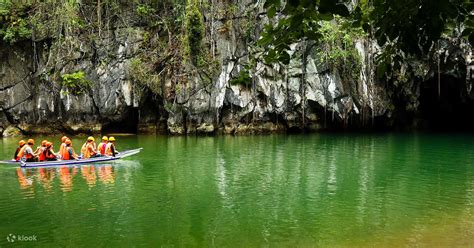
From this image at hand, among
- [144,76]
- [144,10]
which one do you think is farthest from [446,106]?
[144,10]

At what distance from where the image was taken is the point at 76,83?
29.0m

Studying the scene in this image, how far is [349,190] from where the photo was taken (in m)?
10.9

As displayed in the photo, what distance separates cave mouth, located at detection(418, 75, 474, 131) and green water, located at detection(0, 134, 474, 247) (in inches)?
539

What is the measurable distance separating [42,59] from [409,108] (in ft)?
79.8

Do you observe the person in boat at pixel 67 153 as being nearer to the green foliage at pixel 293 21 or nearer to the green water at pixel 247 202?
the green water at pixel 247 202

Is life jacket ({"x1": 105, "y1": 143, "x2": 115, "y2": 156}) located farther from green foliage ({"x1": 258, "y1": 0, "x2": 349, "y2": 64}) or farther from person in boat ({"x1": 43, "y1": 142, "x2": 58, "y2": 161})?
green foliage ({"x1": 258, "y1": 0, "x2": 349, "y2": 64})

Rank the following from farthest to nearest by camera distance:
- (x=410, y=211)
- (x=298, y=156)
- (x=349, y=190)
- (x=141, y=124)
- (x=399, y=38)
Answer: (x=141, y=124), (x=298, y=156), (x=349, y=190), (x=410, y=211), (x=399, y=38)

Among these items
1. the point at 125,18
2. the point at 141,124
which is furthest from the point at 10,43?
the point at 141,124

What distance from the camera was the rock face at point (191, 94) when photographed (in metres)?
28.6

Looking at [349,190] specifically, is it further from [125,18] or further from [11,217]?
[125,18]

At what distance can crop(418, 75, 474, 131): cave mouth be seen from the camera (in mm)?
29562

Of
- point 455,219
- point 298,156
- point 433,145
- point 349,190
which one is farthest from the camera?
point 433,145

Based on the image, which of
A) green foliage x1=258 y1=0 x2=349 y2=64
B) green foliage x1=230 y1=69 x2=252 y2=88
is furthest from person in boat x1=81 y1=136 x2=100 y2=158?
green foliage x1=258 y1=0 x2=349 y2=64

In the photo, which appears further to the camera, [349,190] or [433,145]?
[433,145]
